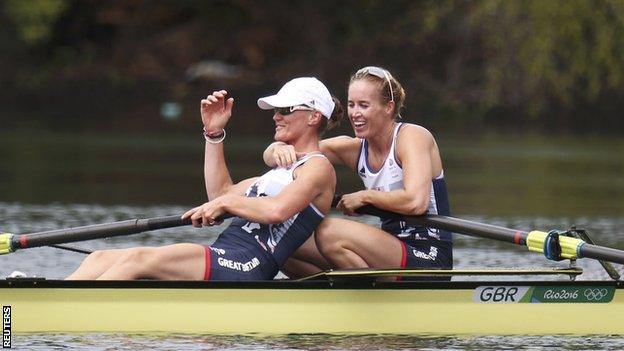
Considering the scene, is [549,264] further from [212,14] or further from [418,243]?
[212,14]

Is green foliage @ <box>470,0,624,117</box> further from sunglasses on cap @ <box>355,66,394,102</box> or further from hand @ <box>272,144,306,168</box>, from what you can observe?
hand @ <box>272,144,306,168</box>

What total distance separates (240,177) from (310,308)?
13.4 meters

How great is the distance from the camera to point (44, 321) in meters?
8.77

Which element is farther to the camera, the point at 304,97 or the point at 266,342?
the point at 266,342

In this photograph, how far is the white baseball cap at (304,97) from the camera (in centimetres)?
890

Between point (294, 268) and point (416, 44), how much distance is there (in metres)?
36.3

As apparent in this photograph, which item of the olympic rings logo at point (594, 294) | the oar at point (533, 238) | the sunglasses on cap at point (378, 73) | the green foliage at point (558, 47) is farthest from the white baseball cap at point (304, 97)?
the green foliage at point (558, 47)

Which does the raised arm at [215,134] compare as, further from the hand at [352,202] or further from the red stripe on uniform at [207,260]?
the hand at [352,202]

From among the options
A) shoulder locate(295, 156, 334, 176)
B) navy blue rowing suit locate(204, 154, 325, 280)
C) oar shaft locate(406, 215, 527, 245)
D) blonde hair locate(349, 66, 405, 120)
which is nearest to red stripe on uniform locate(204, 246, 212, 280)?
navy blue rowing suit locate(204, 154, 325, 280)

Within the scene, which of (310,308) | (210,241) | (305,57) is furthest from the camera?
(305,57)

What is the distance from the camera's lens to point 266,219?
28.8 ft

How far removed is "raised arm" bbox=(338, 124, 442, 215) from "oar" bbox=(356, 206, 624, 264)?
9 centimetres

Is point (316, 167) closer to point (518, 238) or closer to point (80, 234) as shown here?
point (518, 238)

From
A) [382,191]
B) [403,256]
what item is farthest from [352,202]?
[403,256]
